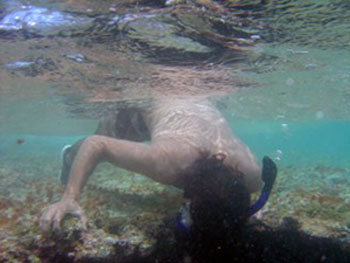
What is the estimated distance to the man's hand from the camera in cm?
455

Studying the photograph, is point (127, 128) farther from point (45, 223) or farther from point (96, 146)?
point (45, 223)

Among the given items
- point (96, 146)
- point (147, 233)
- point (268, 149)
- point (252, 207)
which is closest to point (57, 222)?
point (147, 233)

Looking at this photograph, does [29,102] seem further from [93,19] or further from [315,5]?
[315,5]

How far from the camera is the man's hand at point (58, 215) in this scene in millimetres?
4551

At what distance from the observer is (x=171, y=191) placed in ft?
24.4

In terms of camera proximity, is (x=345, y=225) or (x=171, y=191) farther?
(x=171, y=191)

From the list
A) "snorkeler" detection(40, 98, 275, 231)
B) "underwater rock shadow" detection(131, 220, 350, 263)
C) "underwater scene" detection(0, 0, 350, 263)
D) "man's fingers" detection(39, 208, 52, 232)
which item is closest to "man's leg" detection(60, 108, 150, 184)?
"underwater scene" detection(0, 0, 350, 263)

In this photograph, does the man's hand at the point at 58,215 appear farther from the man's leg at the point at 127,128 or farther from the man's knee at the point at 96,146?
the man's leg at the point at 127,128

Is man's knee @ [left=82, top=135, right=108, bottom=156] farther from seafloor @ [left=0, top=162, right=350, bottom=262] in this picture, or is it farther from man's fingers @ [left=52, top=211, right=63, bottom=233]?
man's fingers @ [left=52, top=211, right=63, bottom=233]

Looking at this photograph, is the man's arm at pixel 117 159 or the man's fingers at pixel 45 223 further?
the man's arm at pixel 117 159

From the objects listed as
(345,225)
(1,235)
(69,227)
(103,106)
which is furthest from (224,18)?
(103,106)

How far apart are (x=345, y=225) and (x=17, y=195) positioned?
8451 mm

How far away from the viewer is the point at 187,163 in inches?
218

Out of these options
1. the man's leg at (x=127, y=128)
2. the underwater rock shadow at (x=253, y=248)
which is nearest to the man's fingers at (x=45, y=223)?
the underwater rock shadow at (x=253, y=248)
